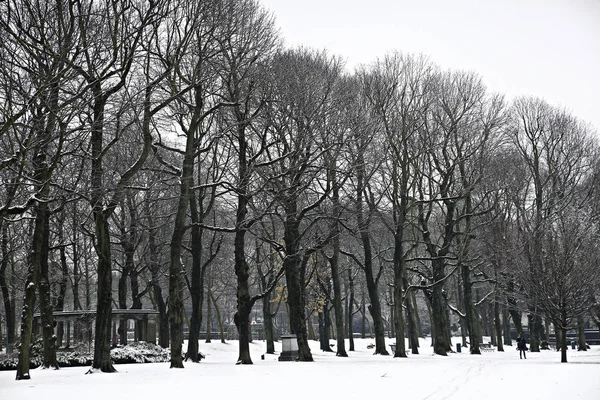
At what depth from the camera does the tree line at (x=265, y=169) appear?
21156 millimetres

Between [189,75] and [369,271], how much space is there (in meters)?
16.3

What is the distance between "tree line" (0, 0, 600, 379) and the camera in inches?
833

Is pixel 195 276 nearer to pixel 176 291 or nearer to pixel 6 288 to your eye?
pixel 176 291

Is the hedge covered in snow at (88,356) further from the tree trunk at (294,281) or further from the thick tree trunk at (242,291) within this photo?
the tree trunk at (294,281)

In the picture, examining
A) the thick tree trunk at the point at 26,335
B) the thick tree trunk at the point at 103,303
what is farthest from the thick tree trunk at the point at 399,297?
the thick tree trunk at the point at 26,335

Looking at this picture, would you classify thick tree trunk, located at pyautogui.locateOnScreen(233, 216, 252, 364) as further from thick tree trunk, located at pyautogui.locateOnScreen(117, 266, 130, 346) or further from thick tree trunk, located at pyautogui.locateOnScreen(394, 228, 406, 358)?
thick tree trunk, located at pyautogui.locateOnScreen(117, 266, 130, 346)

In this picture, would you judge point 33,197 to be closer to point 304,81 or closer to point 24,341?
point 24,341

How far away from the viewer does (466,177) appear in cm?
3941

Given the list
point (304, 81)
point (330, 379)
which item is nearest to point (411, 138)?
point (304, 81)

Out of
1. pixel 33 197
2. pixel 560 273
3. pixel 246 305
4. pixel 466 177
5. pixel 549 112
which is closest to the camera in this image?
pixel 33 197

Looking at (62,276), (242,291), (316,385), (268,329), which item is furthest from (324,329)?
(316,385)

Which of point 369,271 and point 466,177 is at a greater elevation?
point 466,177

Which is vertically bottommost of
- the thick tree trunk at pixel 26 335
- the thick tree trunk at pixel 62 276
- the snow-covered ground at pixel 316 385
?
the snow-covered ground at pixel 316 385

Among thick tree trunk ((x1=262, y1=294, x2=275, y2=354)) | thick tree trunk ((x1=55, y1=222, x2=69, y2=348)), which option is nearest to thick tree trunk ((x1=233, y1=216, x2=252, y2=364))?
thick tree trunk ((x1=55, y1=222, x2=69, y2=348))
